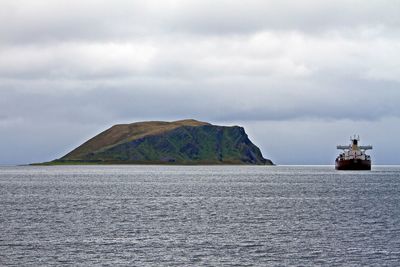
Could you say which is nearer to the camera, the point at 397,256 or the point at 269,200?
the point at 397,256

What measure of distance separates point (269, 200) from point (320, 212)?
29321mm

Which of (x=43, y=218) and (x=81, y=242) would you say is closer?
(x=81, y=242)

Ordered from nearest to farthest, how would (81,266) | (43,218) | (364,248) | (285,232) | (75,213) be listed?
(81,266)
(364,248)
(285,232)
(43,218)
(75,213)

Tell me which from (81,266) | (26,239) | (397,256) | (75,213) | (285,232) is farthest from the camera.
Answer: (75,213)

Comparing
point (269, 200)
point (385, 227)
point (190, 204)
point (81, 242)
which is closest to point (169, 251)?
point (81, 242)

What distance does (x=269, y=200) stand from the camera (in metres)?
133

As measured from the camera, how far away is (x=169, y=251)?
63.3 meters

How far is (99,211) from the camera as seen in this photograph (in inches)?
4186

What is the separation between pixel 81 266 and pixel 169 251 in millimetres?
10809

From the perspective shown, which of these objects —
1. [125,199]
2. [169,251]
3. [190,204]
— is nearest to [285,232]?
[169,251]

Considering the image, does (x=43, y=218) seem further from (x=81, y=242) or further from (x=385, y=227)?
(x=385, y=227)

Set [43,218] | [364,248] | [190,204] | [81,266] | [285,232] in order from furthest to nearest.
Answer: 1. [190,204]
2. [43,218]
3. [285,232]
4. [364,248]
5. [81,266]

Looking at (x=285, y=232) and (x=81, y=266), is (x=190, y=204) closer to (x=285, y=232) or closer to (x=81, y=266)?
(x=285, y=232)

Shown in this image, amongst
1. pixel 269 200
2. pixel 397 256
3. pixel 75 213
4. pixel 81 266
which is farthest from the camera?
pixel 269 200
